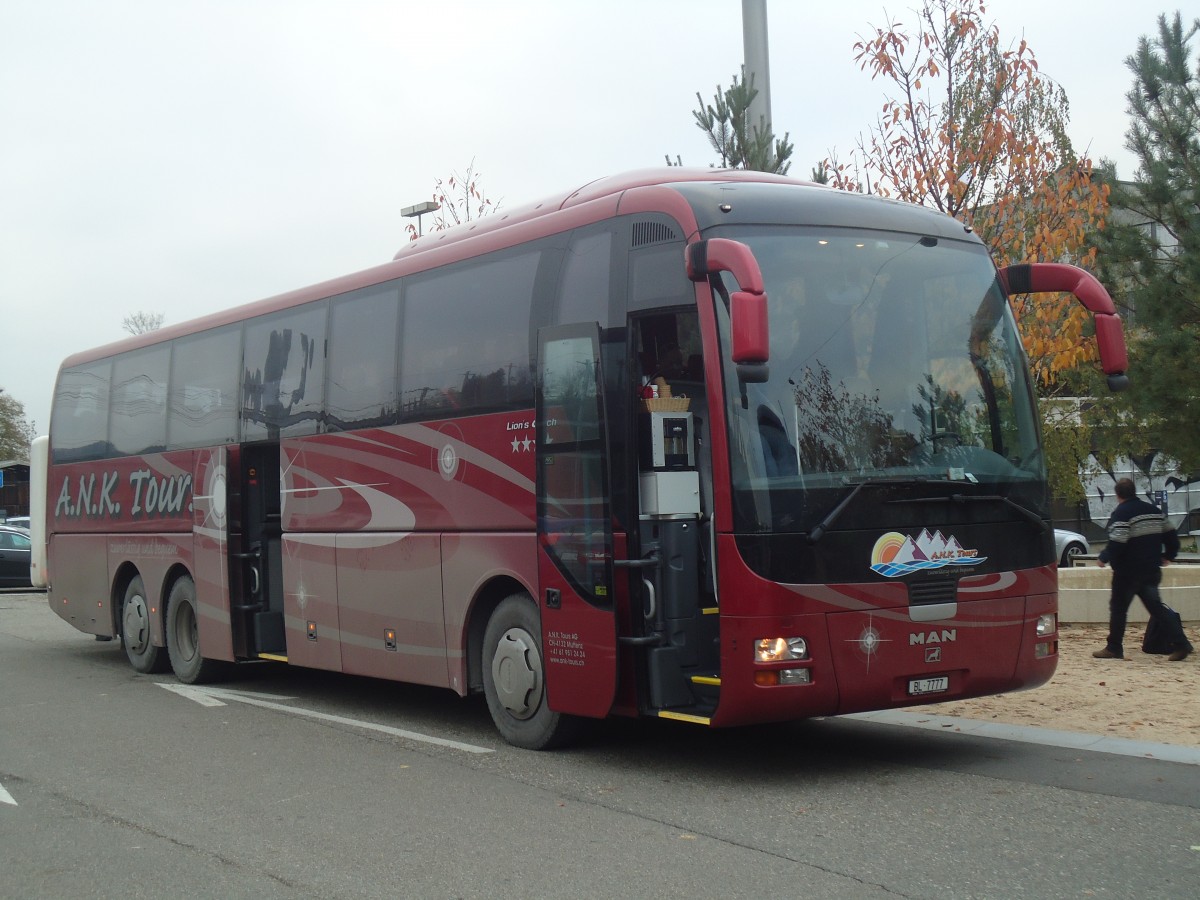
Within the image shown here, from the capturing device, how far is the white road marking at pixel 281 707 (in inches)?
380

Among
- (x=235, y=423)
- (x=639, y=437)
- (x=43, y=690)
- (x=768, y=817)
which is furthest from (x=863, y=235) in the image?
(x=43, y=690)

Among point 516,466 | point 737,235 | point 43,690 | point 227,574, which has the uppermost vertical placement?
point 737,235

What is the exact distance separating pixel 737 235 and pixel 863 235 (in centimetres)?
90

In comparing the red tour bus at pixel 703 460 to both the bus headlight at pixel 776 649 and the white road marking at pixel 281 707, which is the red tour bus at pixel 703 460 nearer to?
the bus headlight at pixel 776 649

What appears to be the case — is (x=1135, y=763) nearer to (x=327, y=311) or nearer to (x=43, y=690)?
(x=327, y=311)

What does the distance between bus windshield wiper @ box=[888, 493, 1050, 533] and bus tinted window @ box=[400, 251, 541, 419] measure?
107 inches

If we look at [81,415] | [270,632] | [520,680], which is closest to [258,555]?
[270,632]

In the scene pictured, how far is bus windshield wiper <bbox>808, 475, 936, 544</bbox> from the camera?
7602 millimetres

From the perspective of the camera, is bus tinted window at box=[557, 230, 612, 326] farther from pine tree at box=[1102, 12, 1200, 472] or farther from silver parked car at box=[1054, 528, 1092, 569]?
silver parked car at box=[1054, 528, 1092, 569]

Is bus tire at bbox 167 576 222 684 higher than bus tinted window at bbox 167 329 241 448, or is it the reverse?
bus tinted window at bbox 167 329 241 448

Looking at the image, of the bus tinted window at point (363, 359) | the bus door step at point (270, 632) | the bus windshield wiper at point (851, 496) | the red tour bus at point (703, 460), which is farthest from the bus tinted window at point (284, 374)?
the bus windshield wiper at point (851, 496)

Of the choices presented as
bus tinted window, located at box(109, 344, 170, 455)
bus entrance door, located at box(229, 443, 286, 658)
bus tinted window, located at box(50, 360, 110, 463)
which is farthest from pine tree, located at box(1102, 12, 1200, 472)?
bus tinted window, located at box(50, 360, 110, 463)

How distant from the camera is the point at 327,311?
38.8 feet

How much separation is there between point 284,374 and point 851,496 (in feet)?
21.0
